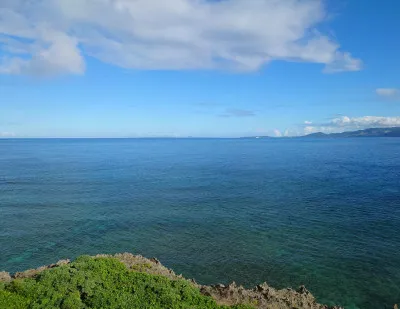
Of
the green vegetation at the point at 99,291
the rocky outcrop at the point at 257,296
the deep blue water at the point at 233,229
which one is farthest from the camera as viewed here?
the deep blue water at the point at 233,229

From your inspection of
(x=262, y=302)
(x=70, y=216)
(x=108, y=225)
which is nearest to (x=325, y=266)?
(x=262, y=302)

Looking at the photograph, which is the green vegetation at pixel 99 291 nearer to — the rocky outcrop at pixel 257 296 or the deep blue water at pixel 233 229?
the rocky outcrop at pixel 257 296

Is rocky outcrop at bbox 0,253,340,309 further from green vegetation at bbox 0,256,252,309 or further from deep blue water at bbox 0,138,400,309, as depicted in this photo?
deep blue water at bbox 0,138,400,309

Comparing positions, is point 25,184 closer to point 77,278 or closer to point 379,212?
point 77,278

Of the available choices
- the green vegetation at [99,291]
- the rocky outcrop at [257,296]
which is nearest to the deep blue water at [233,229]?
the rocky outcrop at [257,296]

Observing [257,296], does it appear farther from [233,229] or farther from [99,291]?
[233,229]

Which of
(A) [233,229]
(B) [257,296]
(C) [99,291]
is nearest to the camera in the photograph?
(C) [99,291]

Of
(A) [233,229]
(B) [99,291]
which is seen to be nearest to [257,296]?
(B) [99,291]

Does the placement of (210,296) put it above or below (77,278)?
below

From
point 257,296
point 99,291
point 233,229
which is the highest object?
point 99,291
